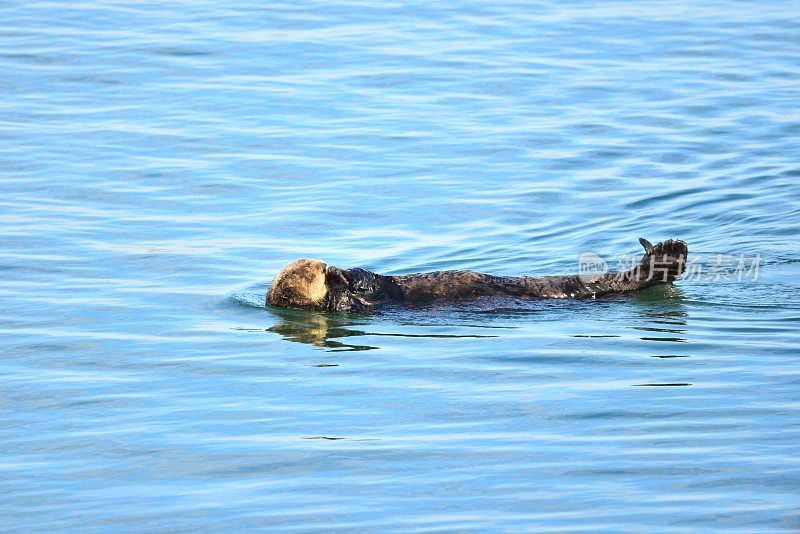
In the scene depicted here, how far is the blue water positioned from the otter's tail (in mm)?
224

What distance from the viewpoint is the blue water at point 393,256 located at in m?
5.54

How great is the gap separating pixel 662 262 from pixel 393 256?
2.71 meters

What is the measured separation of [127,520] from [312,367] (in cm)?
239

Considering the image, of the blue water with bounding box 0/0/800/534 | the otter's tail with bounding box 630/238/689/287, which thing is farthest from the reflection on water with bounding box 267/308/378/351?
the otter's tail with bounding box 630/238/689/287

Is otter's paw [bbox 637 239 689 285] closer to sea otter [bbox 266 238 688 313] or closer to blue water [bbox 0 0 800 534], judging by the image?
sea otter [bbox 266 238 688 313]

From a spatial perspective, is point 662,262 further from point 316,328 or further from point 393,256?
point 393,256

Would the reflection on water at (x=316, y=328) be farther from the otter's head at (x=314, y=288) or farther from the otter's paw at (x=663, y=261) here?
the otter's paw at (x=663, y=261)

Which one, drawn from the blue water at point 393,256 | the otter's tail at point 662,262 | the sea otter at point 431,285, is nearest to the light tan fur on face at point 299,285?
the sea otter at point 431,285

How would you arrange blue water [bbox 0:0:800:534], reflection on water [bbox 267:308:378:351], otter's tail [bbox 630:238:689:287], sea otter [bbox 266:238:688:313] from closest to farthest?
blue water [bbox 0:0:800:534]
reflection on water [bbox 267:308:378:351]
otter's tail [bbox 630:238:689:287]
sea otter [bbox 266:238:688:313]

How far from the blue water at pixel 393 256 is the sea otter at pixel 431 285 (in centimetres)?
12

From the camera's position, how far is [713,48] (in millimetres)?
18625

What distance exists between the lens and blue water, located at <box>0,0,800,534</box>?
5.54 m

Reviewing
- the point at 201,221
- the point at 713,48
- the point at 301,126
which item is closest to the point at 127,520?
the point at 201,221

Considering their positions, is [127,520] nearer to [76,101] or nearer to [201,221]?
[201,221]
